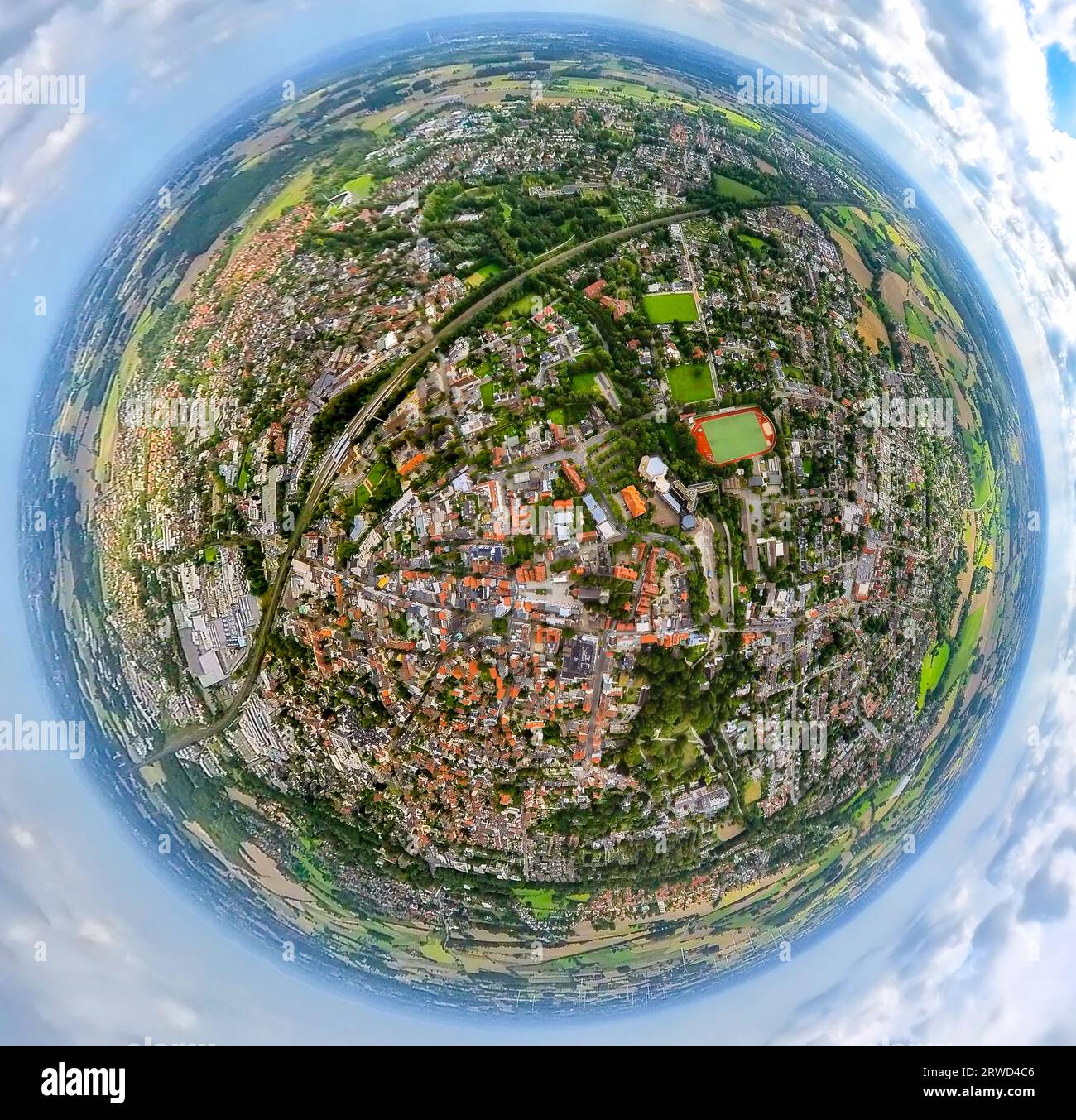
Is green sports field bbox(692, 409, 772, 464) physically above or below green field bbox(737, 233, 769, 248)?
below

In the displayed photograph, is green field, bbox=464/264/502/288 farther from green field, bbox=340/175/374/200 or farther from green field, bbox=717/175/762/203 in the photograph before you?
green field, bbox=717/175/762/203

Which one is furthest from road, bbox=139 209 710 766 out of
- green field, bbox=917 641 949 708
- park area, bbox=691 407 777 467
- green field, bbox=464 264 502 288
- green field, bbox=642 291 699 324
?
green field, bbox=917 641 949 708

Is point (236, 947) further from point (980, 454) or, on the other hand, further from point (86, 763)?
point (980, 454)

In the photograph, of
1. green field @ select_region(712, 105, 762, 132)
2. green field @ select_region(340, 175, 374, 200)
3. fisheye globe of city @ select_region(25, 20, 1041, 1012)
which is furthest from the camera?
green field @ select_region(712, 105, 762, 132)

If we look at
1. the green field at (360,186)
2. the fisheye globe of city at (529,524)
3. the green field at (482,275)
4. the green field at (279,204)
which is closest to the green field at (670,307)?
the fisheye globe of city at (529,524)

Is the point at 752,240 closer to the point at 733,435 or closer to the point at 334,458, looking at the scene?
the point at 733,435

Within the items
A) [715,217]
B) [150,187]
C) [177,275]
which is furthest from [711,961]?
[150,187]

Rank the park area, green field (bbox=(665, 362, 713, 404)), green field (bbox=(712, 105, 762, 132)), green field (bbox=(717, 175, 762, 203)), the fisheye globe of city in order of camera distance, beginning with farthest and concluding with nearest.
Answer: green field (bbox=(712, 105, 762, 132))
green field (bbox=(717, 175, 762, 203))
green field (bbox=(665, 362, 713, 404))
the park area
the fisheye globe of city

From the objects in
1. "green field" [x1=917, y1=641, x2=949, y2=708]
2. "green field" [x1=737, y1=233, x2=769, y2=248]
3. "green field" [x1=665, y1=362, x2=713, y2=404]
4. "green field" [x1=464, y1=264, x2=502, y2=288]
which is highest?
"green field" [x1=737, y1=233, x2=769, y2=248]
